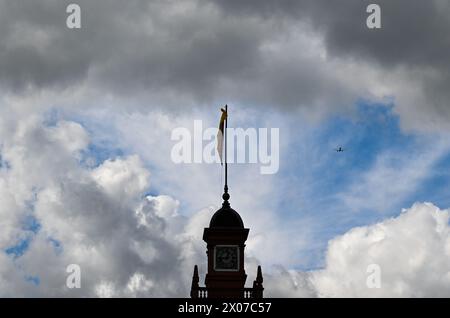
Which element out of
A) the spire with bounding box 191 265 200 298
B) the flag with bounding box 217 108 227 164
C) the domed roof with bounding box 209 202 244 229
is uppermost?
the flag with bounding box 217 108 227 164

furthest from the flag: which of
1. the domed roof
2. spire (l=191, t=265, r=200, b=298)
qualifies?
spire (l=191, t=265, r=200, b=298)

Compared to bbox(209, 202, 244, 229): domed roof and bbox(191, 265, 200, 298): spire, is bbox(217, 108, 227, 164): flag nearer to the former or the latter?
bbox(209, 202, 244, 229): domed roof

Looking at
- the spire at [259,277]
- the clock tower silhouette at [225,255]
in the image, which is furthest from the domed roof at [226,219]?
the spire at [259,277]

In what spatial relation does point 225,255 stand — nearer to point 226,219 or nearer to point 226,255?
point 226,255

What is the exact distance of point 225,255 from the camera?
215 ft

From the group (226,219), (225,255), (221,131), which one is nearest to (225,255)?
(225,255)

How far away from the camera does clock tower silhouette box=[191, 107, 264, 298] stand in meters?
64.2
